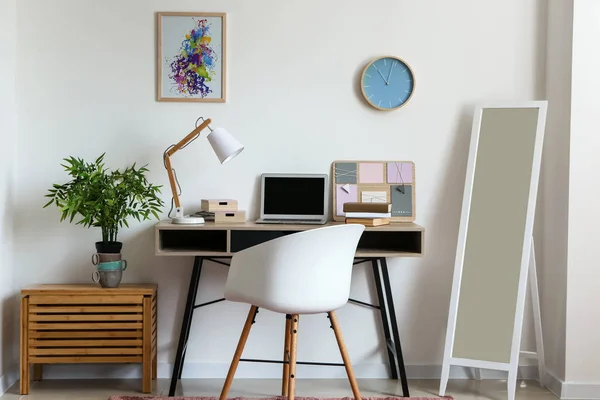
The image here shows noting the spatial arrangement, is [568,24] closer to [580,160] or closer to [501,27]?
[501,27]

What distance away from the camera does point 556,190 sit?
3367mm

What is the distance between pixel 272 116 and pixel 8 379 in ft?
6.26

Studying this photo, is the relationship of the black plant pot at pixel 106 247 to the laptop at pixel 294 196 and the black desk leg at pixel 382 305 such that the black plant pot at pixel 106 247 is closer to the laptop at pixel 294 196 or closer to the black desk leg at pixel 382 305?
the laptop at pixel 294 196

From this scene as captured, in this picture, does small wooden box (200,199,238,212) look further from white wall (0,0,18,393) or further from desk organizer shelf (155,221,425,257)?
white wall (0,0,18,393)

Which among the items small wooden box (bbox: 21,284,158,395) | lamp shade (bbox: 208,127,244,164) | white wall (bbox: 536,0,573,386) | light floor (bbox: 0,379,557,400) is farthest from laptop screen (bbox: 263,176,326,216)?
white wall (bbox: 536,0,573,386)

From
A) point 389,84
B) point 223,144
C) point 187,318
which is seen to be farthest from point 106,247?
point 389,84

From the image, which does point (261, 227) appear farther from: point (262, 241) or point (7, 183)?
point (7, 183)

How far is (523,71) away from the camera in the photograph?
11.5ft

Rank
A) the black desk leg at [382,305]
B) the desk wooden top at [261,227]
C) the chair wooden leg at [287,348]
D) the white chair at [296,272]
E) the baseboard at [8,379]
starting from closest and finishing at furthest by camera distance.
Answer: the white chair at [296,272], the chair wooden leg at [287,348], the desk wooden top at [261,227], the baseboard at [8,379], the black desk leg at [382,305]

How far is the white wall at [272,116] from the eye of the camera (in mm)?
3404

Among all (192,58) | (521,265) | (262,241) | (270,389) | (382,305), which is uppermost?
(192,58)

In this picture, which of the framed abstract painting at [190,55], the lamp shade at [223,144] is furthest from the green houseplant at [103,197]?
the framed abstract painting at [190,55]

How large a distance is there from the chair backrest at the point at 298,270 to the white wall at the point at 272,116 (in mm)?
927

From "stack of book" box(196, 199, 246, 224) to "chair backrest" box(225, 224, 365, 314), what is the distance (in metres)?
0.64
